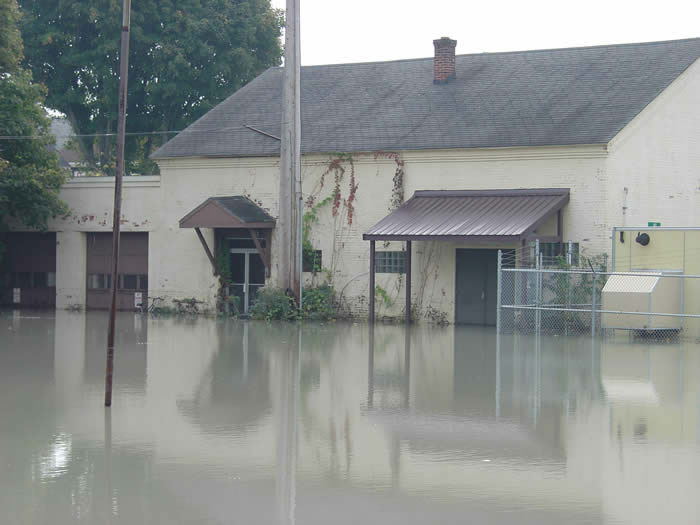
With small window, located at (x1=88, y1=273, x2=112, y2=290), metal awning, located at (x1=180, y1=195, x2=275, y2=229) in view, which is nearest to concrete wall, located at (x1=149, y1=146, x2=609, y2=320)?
metal awning, located at (x1=180, y1=195, x2=275, y2=229)

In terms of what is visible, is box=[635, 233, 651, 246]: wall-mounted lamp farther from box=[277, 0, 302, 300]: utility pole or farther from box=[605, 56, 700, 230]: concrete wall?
box=[277, 0, 302, 300]: utility pole

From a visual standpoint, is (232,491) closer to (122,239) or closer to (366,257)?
(366,257)

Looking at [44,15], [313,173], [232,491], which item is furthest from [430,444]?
[44,15]

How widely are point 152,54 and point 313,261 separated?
1869 cm

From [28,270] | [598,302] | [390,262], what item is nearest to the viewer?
[598,302]

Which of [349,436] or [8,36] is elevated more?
[8,36]

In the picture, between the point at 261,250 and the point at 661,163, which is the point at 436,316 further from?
A: the point at 661,163

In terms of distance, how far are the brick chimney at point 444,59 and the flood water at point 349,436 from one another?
13.0 m

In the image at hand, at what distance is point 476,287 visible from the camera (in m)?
29.5

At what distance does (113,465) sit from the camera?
10508 mm

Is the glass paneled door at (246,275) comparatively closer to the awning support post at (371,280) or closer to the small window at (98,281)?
the awning support post at (371,280)

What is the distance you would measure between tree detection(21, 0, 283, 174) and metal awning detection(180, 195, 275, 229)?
15.6 meters

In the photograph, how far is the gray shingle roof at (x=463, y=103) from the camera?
94.4ft

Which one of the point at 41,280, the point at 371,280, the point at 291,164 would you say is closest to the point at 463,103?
the point at 291,164
